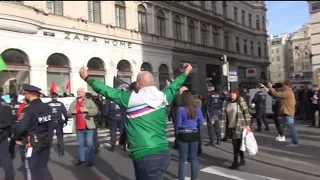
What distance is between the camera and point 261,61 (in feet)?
185

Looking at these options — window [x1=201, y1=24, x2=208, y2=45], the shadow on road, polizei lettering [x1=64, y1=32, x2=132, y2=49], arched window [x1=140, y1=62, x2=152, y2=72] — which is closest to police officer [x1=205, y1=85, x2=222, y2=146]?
the shadow on road

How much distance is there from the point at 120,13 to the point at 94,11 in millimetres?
2756

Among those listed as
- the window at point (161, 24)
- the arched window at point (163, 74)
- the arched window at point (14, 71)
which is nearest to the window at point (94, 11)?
the arched window at point (14, 71)

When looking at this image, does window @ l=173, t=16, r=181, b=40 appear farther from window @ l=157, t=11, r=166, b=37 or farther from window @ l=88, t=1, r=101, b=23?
window @ l=88, t=1, r=101, b=23

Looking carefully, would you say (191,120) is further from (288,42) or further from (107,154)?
(288,42)

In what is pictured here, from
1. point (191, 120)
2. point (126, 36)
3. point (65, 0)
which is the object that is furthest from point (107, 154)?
point (126, 36)

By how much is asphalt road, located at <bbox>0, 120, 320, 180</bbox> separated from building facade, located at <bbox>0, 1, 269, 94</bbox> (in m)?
12.4

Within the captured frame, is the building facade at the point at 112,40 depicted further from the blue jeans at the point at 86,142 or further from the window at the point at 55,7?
the blue jeans at the point at 86,142

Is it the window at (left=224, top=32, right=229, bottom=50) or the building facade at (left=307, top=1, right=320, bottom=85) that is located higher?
the window at (left=224, top=32, right=229, bottom=50)

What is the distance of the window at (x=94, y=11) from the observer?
28156 millimetres

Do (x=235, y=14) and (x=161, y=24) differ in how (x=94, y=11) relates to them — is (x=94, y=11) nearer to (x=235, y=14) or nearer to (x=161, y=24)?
(x=161, y=24)

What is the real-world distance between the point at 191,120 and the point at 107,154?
444cm

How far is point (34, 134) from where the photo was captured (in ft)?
18.8

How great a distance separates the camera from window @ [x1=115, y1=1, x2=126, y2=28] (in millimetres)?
30359
